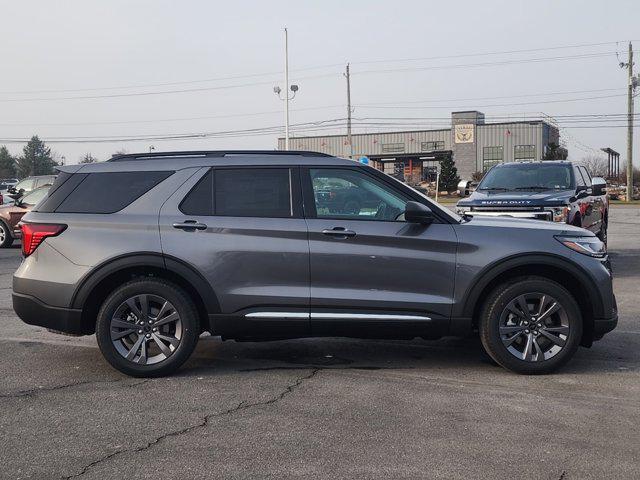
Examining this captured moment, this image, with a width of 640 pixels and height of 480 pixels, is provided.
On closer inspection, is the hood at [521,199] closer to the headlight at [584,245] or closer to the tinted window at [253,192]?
the headlight at [584,245]

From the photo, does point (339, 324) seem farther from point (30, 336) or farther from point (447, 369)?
point (30, 336)

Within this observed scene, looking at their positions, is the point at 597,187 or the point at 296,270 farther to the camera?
the point at 597,187

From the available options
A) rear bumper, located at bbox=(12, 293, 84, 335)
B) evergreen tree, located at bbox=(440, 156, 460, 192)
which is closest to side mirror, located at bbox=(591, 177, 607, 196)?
rear bumper, located at bbox=(12, 293, 84, 335)

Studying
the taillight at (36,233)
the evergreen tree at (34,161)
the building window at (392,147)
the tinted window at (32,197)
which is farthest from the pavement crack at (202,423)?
the evergreen tree at (34,161)

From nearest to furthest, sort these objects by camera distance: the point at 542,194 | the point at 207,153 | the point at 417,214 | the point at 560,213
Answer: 1. the point at 417,214
2. the point at 207,153
3. the point at 560,213
4. the point at 542,194

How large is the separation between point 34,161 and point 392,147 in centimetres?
7062

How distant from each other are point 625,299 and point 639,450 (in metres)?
5.80

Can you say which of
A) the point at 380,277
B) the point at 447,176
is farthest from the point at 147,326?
the point at 447,176

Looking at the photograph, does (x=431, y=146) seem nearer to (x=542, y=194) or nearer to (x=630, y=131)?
(x=630, y=131)

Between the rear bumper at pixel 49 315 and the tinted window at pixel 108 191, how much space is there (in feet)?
2.57

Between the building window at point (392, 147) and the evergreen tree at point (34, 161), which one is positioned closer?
the building window at point (392, 147)

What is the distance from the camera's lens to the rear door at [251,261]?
590 centimetres

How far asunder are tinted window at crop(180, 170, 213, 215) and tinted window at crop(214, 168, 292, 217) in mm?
49

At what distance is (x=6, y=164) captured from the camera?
121 m
